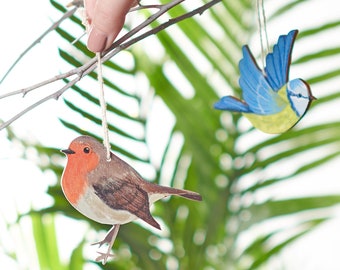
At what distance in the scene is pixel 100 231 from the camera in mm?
914

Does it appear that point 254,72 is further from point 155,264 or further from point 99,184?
point 155,264

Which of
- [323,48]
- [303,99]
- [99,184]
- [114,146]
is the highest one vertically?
[323,48]

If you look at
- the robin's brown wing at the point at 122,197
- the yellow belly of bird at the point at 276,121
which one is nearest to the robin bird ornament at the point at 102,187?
the robin's brown wing at the point at 122,197

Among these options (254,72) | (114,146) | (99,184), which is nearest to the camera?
(99,184)

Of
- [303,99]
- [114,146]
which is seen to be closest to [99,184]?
[303,99]

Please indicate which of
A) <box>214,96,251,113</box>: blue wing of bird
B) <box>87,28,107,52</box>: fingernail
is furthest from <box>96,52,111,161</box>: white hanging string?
<box>214,96,251,113</box>: blue wing of bird

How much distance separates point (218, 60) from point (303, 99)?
518 millimetres

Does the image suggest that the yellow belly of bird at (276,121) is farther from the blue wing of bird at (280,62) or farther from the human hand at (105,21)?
the human hand at (105,21)

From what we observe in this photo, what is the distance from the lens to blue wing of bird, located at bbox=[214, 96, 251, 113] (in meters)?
0.51

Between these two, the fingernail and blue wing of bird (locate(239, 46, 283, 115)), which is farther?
blue wing of bird (locate(239, 46, 283, 115))

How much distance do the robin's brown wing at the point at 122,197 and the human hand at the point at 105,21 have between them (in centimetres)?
8

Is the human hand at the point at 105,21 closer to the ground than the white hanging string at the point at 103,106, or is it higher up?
higher up

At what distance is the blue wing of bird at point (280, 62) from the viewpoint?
480 millimetres

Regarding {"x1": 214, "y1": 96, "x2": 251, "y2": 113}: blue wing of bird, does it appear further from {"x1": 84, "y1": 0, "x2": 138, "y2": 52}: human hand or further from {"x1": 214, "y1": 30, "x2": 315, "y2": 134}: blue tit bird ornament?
{"x1": 84, "y1": 0, "x2": 138, "y2": 52}: human hand
